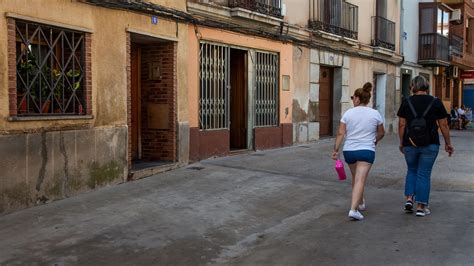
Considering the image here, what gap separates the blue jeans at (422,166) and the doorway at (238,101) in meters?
5.86

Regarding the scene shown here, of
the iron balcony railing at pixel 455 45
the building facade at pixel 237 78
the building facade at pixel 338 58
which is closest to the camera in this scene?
the building facade at pixel 237 78

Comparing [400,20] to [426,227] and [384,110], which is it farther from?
[426,227]

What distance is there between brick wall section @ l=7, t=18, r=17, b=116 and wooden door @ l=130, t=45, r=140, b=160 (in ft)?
12.0

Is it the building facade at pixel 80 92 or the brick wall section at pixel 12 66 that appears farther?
the building facade at pixel 80 92

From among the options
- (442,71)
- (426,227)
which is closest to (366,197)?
(426,227)

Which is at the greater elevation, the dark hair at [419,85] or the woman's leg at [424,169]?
the dark hair at [419,85]

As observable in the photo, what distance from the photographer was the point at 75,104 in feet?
26.3

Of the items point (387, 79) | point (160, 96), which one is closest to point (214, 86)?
point (160, 96)

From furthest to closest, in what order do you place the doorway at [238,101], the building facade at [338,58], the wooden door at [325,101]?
the wooden door at [325,101] < the building facade at [338,58] < the doorway at [238,101]

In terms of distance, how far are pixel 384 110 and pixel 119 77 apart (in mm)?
13496

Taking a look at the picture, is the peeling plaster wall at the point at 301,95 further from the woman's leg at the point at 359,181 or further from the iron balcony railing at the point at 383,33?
the woman's leg at the point at 359,181

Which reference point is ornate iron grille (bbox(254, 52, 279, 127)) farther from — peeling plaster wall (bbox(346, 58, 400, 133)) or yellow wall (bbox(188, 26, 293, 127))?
peeling plaster wall (bbox(346, 58, 400, 133))

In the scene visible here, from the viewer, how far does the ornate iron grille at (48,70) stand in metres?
7.11

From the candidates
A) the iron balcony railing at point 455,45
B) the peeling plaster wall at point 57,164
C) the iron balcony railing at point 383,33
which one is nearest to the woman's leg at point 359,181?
the peeling plaster wall at point 57,164
